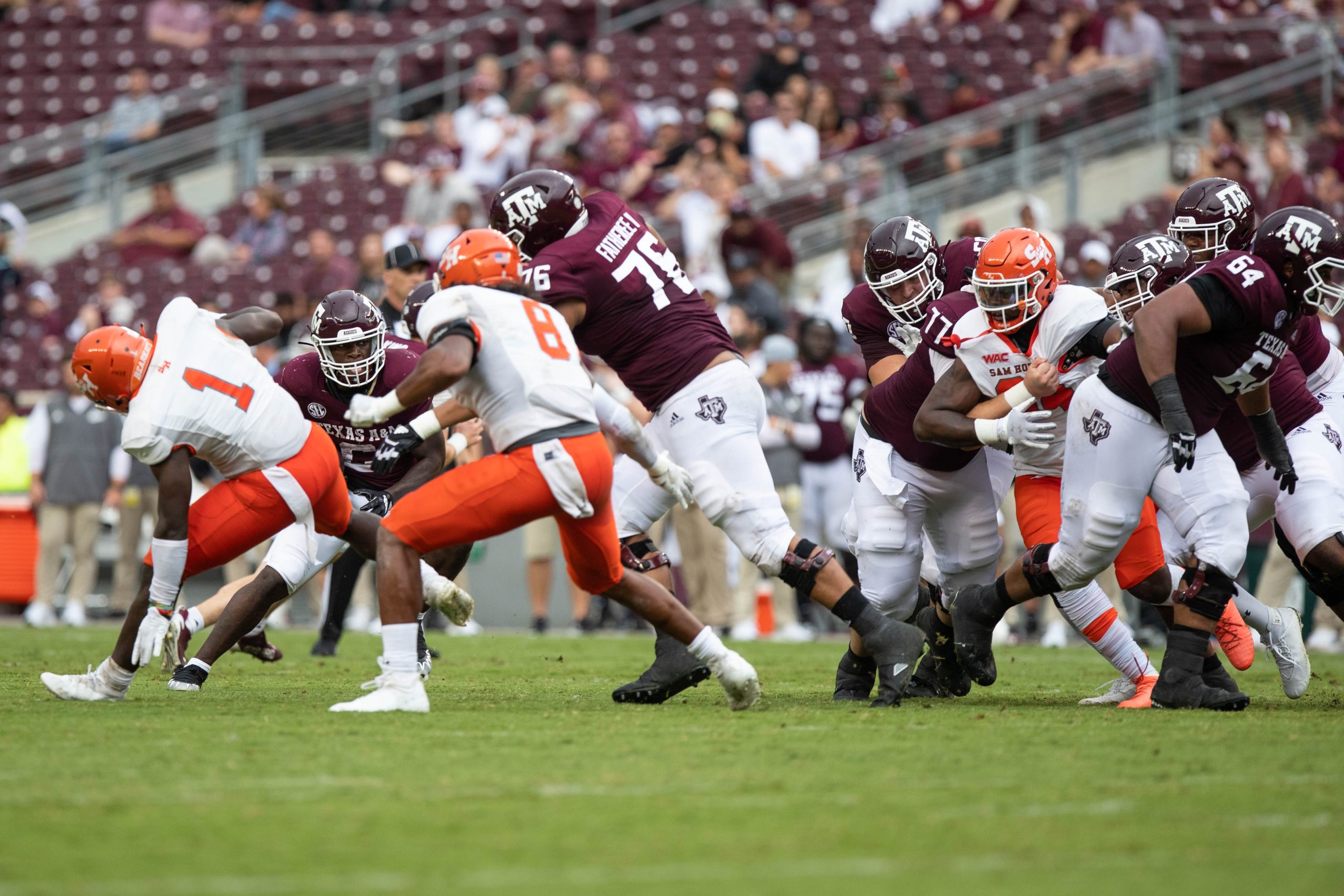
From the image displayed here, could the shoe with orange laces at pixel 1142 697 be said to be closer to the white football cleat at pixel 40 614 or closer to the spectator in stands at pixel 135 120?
the white football cleat at pixel 40 614

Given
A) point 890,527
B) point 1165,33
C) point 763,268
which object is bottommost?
point 890,527

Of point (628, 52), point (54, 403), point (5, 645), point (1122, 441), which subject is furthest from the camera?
point (628, 52)

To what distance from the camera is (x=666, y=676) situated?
272 inches

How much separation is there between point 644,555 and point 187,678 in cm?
213

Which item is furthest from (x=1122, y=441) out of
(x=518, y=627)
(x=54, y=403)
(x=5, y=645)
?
(x=54, y=403)

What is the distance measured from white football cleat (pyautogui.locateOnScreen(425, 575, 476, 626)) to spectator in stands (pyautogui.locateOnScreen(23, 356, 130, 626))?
747 cm

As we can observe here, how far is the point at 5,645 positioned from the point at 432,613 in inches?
146

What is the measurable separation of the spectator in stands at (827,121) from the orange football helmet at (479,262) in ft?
35.1

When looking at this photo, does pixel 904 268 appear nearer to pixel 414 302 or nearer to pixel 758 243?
pixel 414 302

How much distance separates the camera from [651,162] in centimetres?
1664

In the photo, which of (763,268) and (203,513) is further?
(763,268)

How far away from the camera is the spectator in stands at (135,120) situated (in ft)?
62.8

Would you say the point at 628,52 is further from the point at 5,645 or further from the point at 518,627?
the point at 5,645

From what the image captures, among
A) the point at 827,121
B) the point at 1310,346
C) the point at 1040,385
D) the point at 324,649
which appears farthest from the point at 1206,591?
the point at 827,121
